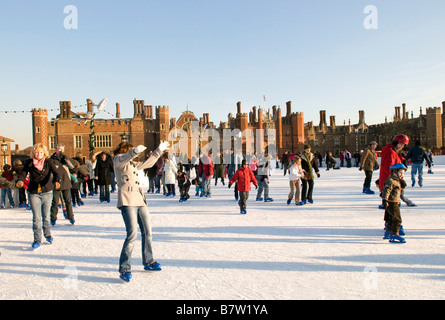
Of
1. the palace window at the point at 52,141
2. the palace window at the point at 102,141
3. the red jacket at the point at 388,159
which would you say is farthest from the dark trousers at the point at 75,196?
the palace window at the point at 52,141

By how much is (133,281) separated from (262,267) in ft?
4.22

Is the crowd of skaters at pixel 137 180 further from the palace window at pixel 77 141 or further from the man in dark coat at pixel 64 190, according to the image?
the palace window at pixel 77 141

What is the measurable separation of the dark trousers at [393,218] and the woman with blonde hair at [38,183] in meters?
4.51

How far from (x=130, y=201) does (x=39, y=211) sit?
2056mm

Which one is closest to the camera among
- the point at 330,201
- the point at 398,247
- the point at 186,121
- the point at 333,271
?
the point at 333,271

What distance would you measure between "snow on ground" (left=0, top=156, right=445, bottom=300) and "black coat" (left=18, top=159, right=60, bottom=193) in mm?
812

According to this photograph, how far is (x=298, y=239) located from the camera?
460 cm

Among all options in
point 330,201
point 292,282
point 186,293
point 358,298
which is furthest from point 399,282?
point 330,201

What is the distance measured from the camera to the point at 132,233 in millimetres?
3209

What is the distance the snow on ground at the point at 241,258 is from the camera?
289 cm

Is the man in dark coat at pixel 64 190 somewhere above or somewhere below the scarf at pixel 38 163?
below

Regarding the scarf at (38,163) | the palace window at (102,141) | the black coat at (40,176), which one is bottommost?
the black coat at (40,176)
